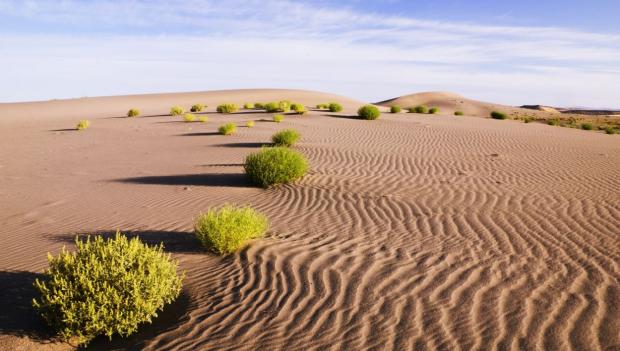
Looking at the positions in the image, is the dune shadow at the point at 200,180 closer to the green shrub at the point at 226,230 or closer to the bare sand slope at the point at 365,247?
the bare sand slope at the point at 365,247

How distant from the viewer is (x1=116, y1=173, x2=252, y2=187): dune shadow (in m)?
10.1

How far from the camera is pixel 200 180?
10.5 m

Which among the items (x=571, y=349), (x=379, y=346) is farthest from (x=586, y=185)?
(x=379, y=346)

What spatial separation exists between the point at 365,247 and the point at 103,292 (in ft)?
10.1

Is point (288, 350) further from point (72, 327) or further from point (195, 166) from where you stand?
point (195, 166)

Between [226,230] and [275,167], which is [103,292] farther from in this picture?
[275,167]

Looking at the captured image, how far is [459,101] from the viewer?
7394cm

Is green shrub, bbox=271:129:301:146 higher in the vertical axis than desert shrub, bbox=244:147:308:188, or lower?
higher

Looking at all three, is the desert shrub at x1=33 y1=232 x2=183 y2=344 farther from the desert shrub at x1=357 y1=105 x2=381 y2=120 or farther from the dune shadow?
the desert shrub at x1=357 y1=105 x2=381 y2=120

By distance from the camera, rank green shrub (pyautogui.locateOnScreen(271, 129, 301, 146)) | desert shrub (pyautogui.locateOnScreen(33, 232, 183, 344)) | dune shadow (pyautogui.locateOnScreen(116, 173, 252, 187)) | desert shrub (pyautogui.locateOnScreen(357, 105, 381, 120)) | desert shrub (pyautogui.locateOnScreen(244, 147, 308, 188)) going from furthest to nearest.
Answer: desert shrub (pyautogui.locateOnScreen(357, 105, 381, 120))
green shrub (pyautogui.locateOnScreen(271, 129, 301, 146))
dune shadow (pyautogui.locateOnScreen(116, 173, 252, 187))
desert shrub (pyautogui.locateOnScreen(244, 147, 308, 188))
desert shrub (pyautogui.locateOnScreen(33, 232, 183, 344))

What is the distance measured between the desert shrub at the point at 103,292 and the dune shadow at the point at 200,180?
18.4 ft

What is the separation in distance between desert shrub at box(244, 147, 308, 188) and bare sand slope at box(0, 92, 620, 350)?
34 cm

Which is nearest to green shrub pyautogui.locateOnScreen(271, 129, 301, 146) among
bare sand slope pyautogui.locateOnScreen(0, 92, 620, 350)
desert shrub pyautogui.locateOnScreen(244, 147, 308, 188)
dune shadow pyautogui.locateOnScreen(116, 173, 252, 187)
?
bare sand slope pyautogui.locateOnScreen(0, 92, 620, 350)

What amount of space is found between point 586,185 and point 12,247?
9.87m
